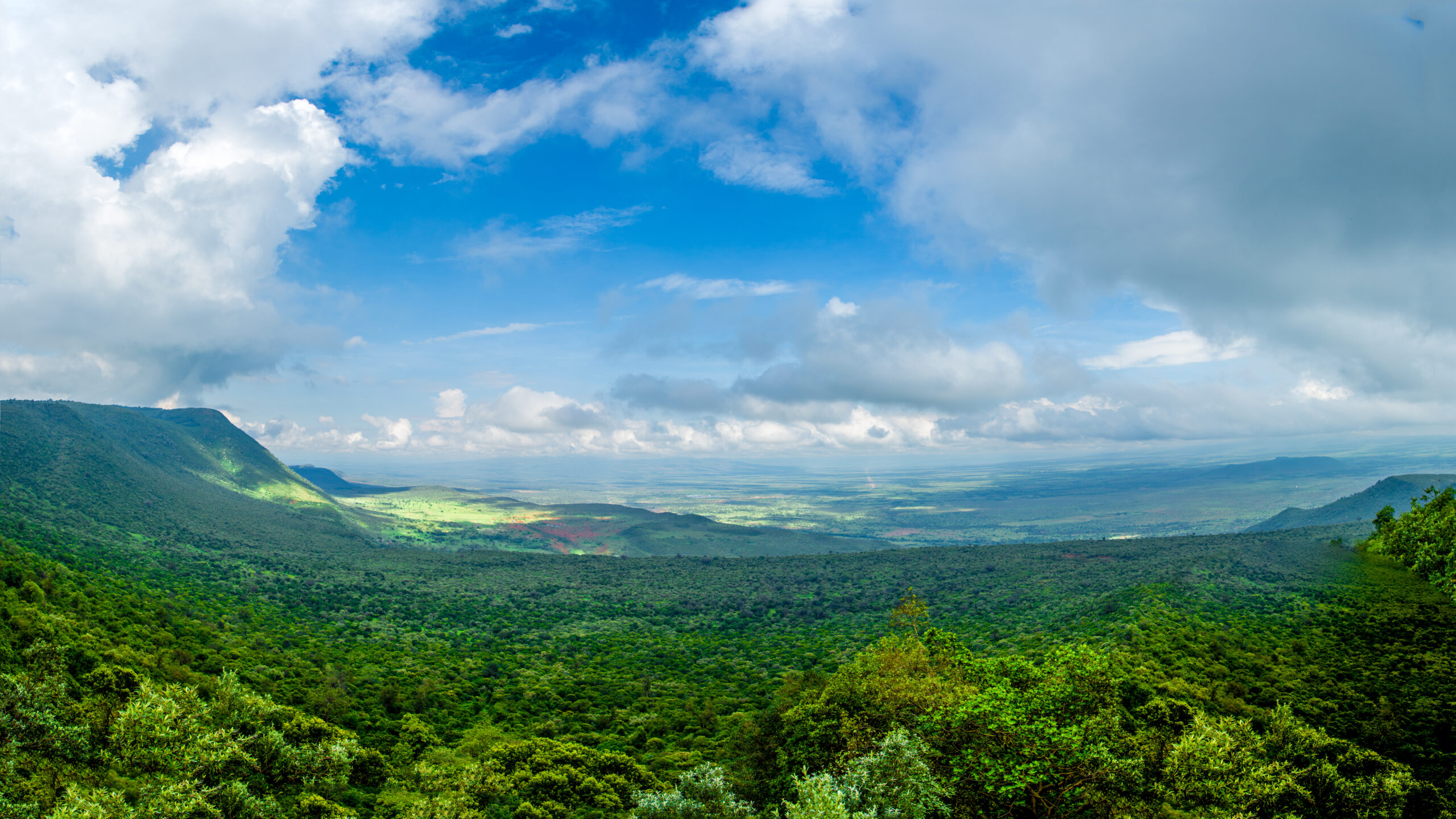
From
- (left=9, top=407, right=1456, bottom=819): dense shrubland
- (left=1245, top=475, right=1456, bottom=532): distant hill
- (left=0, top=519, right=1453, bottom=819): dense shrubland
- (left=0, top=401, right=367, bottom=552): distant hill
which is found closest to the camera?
(left=0, top=519, right=1453, bottom=819): dense shrubland

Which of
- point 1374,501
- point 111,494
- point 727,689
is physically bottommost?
point 727,689

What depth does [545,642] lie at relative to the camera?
2872 inches

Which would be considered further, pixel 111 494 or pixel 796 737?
pixel 111 494

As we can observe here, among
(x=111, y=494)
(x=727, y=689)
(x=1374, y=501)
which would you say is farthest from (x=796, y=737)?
(x=1374, y=501)

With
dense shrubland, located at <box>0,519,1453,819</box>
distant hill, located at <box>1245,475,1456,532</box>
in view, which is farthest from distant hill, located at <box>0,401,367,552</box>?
distant hill, located at <box>1245,475,1456,532</box>

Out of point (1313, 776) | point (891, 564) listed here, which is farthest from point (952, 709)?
point (891, 564)

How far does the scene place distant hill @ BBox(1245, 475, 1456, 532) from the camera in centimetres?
16812

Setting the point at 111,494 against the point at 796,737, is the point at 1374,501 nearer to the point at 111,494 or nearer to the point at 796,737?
the point at 796,737

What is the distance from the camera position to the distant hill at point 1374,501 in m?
168

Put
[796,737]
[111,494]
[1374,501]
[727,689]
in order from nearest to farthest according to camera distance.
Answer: [796,737], [727,689], [111,494], [1374,501]

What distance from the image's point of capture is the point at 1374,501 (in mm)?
178625

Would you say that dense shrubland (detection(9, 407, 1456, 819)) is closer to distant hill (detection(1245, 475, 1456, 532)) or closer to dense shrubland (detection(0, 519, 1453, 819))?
dense shrubland (detection(0, 519, 1453, 819))

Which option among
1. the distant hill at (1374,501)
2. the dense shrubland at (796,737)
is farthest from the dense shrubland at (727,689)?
the distant hill at (1374,501)

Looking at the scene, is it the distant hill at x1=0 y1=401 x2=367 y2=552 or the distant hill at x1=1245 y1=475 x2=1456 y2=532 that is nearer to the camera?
the distant hill at x1=0 y1=401 x2=367 y2=552
